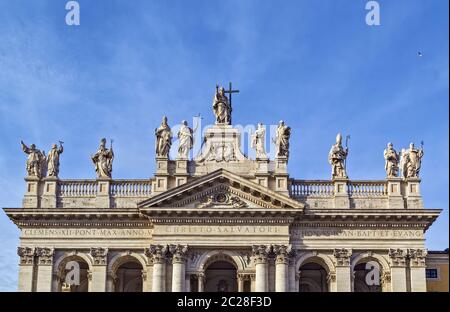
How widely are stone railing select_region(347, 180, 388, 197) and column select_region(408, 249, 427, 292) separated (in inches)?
149

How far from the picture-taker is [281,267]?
42.4 meters

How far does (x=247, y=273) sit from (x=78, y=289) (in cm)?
1025

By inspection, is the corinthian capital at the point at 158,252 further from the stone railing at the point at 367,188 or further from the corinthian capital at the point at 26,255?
the stone railing at the point at 367,188

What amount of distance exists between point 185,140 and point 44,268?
1052cm

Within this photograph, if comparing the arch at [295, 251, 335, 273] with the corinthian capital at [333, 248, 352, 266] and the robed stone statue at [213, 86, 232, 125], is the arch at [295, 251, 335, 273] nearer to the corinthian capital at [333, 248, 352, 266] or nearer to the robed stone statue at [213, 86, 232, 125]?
the corinthian capital at [333, 248, 352, 266]

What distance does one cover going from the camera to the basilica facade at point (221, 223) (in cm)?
4288

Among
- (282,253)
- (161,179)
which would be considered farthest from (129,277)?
(282,253)

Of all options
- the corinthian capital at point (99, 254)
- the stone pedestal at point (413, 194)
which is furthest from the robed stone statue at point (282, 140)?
the corinthian capital at point (99, 254)

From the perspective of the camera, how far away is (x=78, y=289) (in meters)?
46.0

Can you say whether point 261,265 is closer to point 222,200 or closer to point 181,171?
A: point 222,200
